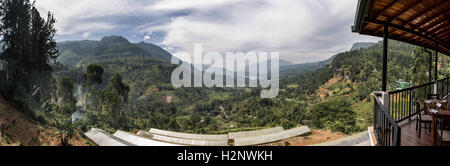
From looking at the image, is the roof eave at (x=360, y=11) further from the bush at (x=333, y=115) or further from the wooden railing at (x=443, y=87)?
the bush at (x=333, y=115)

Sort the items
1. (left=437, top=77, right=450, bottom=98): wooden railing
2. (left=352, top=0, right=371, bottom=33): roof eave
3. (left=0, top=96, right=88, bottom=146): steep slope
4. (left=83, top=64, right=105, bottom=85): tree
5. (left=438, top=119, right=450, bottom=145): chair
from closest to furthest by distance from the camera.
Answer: (left=438, top=119, right=450, bottom=145): chair → (left=352, top=0, right=371, bottom=33): roof eave → (left=437, top=77, right=450, bottom=98): wooden railing → (left=0, top=96, right=88, bottom=146): steep slope → (left=83, top=64, right=105, bottom=85): tree

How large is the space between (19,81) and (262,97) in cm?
3264

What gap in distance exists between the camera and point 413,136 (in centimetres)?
307

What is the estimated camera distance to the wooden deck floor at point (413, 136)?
283cm

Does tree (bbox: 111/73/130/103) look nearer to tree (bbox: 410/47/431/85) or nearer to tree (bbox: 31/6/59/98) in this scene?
tree (bbox: 31/6/59/98)

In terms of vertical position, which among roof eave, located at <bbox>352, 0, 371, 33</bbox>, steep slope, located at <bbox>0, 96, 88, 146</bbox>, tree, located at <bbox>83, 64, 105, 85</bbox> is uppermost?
roof eave, located at <bbox>352, 0, 371, 33</bbox>

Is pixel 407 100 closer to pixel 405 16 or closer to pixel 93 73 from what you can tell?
pixel 405 16

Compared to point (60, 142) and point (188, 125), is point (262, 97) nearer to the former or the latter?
point (188, 125)

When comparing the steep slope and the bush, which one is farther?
the bush

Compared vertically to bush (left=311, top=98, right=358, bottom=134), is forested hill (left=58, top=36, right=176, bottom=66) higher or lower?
higher

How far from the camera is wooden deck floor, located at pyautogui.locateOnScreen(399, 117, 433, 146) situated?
283 cm

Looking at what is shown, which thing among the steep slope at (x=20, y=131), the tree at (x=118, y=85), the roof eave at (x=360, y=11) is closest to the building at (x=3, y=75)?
the steep slope at (x=20, y=131)

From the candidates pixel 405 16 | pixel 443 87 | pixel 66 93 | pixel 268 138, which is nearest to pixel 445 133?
pixel 405 16

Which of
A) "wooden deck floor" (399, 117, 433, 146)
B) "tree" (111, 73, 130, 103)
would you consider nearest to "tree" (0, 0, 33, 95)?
"tree" (111, 73, 130, 103)
